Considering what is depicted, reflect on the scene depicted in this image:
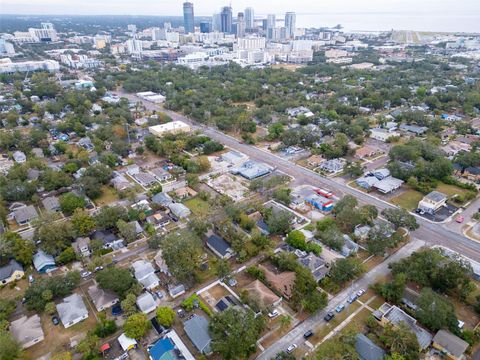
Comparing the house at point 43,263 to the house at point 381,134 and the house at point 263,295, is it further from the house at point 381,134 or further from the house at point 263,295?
the house at point 381,134

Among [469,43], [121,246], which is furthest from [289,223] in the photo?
[469,43]

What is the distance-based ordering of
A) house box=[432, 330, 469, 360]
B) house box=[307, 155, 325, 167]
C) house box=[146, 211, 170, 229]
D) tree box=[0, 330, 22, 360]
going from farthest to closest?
house box=[307, 155, 325, 167], house box=[146, 211, 170, 229], house box=[432, 330, 469, 360], tree box=[0, 330, 22, 360]

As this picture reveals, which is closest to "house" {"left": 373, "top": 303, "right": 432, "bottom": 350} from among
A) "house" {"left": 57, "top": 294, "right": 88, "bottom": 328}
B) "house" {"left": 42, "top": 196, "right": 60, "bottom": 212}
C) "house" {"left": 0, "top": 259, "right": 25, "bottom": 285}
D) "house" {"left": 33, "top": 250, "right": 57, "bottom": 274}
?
"house" {"left": 57, "top": 294, "right": 88, "bottom": 328}

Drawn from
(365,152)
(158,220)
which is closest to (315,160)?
(365,152)

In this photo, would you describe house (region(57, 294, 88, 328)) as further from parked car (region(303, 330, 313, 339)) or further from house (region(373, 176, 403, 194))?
house (region(373, 176, 403, 194))

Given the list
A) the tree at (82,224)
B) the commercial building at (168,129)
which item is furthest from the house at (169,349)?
the commercial building at (168,129)

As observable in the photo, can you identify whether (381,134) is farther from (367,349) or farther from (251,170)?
(367,349)
